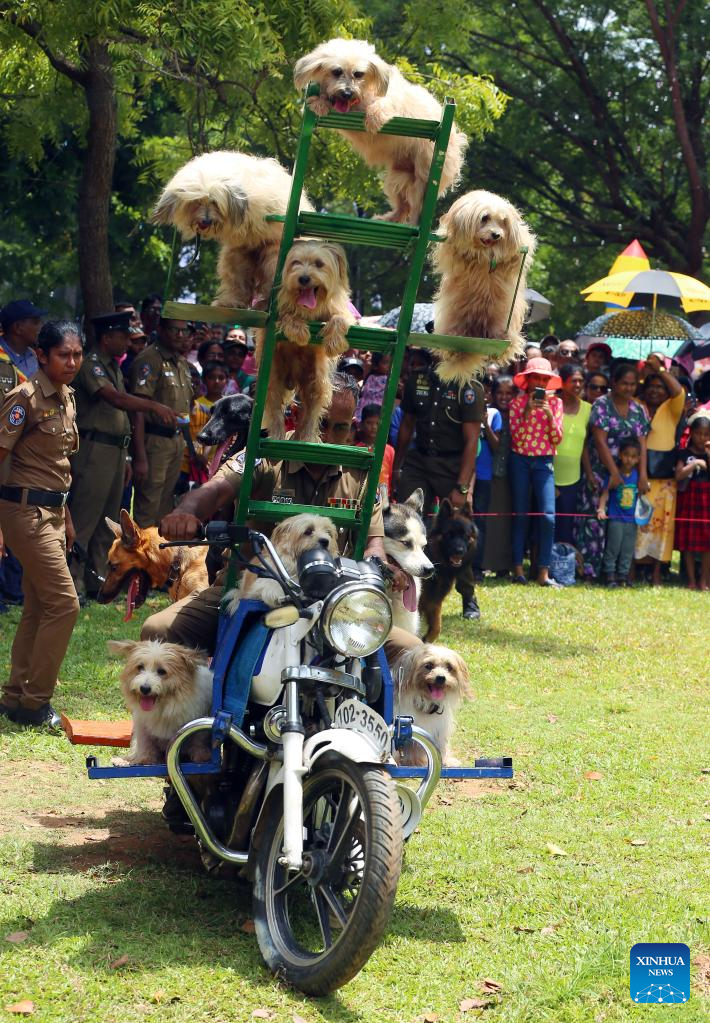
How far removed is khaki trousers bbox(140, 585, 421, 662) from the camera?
5.10m

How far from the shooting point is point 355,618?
406 cm

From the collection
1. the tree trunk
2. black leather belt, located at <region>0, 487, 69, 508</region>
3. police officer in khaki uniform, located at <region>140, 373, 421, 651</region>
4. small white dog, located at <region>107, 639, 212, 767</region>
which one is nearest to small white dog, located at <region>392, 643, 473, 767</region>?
police officer in khaki uniform, located at <region>140, 373, 421, 651</region>

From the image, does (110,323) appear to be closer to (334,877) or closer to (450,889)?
(450,889)

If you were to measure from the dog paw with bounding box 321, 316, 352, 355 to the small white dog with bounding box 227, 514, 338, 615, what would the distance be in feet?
2.46

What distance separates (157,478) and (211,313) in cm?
577

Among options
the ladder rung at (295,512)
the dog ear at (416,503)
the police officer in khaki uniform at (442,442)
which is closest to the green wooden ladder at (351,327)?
the ladder rung at (295,512)

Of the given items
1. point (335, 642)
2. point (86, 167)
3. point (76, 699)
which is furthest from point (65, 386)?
point (86, 167)

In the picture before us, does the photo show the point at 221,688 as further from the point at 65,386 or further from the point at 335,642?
the point at 65,386

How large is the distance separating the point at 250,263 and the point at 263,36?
4.44 metres

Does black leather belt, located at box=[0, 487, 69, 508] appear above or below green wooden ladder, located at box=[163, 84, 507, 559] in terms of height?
below

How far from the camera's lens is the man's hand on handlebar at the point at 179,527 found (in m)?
4.63

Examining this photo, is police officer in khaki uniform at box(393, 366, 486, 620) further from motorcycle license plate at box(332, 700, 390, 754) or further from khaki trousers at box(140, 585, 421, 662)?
motorcycle license plate at box(332, 700, 390, 754)

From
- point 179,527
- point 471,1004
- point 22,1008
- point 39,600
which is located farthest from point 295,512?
point 39,600

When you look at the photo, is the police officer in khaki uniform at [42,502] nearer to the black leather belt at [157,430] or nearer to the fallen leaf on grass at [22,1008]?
the fallen leaf on grass at [22,1008]
